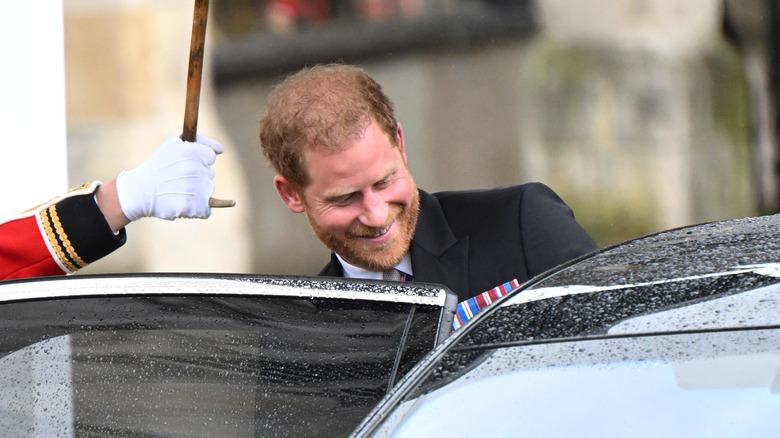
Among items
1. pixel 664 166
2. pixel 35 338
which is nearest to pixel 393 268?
pixel 35 338

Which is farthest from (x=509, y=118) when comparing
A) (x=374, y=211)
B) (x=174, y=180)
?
(x=374, y=211)

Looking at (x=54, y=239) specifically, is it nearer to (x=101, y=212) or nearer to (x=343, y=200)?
(x=101, y=212)

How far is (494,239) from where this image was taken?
2316mm

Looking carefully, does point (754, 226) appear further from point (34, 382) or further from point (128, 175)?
point (128, 175)

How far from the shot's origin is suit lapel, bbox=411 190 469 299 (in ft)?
7.42

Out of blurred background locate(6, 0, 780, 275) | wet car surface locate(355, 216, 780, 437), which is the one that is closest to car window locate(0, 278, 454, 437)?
wet car surface locate(355, 216, 780, 437)

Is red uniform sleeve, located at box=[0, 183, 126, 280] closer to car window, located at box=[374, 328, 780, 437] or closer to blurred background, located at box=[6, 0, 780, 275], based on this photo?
car window, located at box=[374, 328, 780, 437]

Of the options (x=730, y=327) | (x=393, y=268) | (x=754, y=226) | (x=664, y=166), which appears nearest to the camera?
(x=730, y=327)

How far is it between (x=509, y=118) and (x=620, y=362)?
377 centimetres

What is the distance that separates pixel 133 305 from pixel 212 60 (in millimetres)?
3334

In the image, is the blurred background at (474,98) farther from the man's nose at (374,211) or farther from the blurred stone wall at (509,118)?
the man's nose at (374,211)

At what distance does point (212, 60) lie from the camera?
5023mm

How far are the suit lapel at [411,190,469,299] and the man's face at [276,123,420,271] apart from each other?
0.11 ft

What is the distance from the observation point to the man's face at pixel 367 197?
88.4 inches
